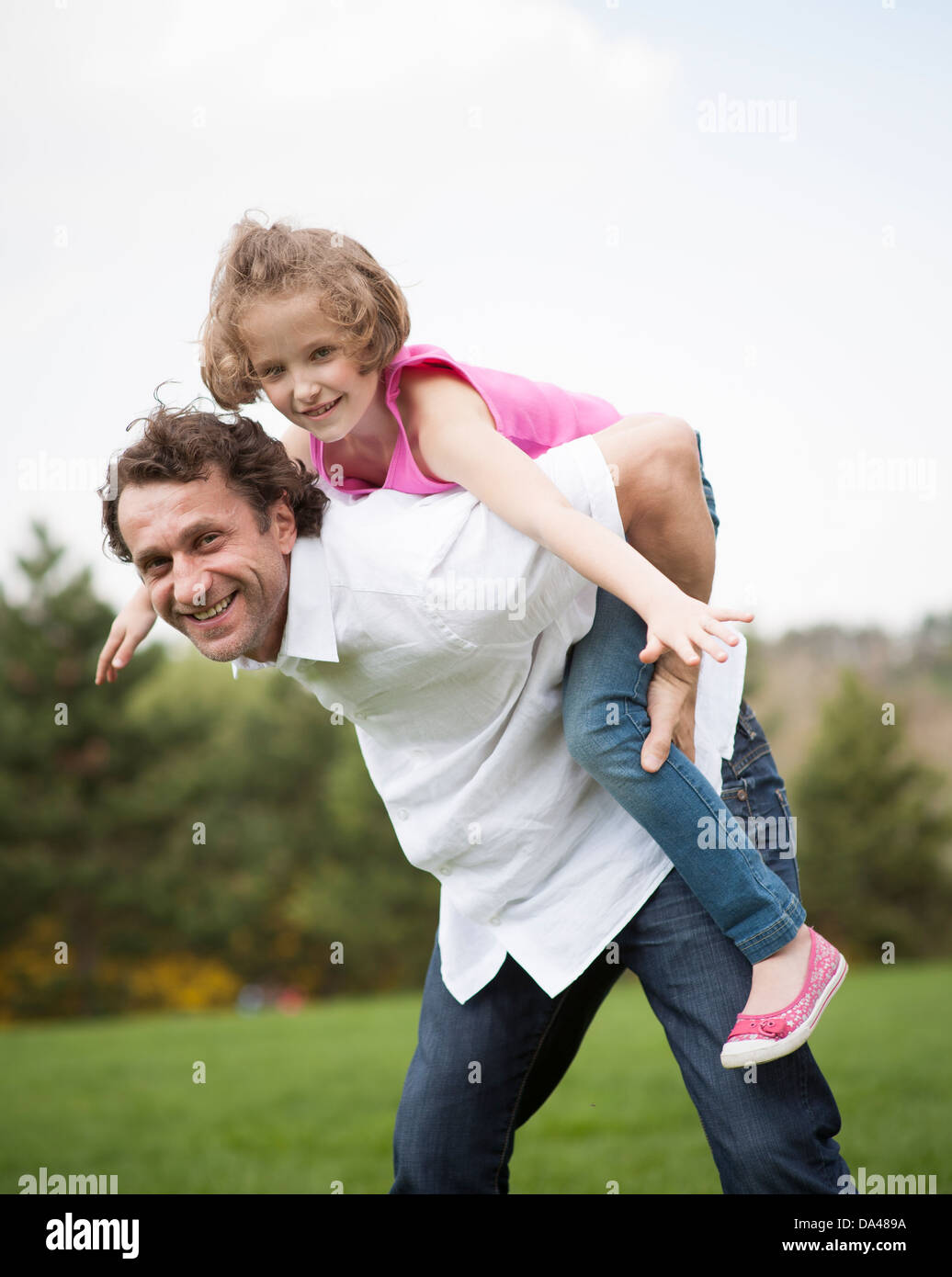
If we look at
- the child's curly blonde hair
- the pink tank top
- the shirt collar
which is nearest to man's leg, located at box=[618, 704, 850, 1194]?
the shirt collar

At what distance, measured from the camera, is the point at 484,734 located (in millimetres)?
2301

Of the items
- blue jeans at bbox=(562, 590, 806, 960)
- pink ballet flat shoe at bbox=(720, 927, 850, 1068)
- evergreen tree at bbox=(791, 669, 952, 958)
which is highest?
blue jeans at bbox=(562, 590, 806, 960)

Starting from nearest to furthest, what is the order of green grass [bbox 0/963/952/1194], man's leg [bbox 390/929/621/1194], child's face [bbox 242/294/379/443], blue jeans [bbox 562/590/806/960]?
1. blue jeans [bbox 562/590/806/960]
2. man's leg [bbox 390/929/621/1194]
3. child's face [bbox 242/294/379/443]
4. green grass [bbox 0/963/952/1194]

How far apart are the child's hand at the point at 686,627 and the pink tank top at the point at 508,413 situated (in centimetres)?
64

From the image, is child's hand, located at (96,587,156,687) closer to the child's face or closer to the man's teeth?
the man's teeth

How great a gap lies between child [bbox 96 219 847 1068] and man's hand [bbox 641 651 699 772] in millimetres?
23

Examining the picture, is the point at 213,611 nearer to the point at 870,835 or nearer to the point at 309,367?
the point at 309,367

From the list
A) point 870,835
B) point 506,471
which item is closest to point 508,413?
point 506,471

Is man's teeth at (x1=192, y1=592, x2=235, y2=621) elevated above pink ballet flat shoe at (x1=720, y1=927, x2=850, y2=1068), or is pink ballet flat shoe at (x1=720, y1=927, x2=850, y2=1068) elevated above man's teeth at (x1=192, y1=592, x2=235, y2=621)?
man's teeth at (x1=192, y1=592, x2=235, y2=621)

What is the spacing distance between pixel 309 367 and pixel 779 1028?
167cm

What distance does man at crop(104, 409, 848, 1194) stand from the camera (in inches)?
84.1

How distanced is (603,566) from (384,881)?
23.1 meters
